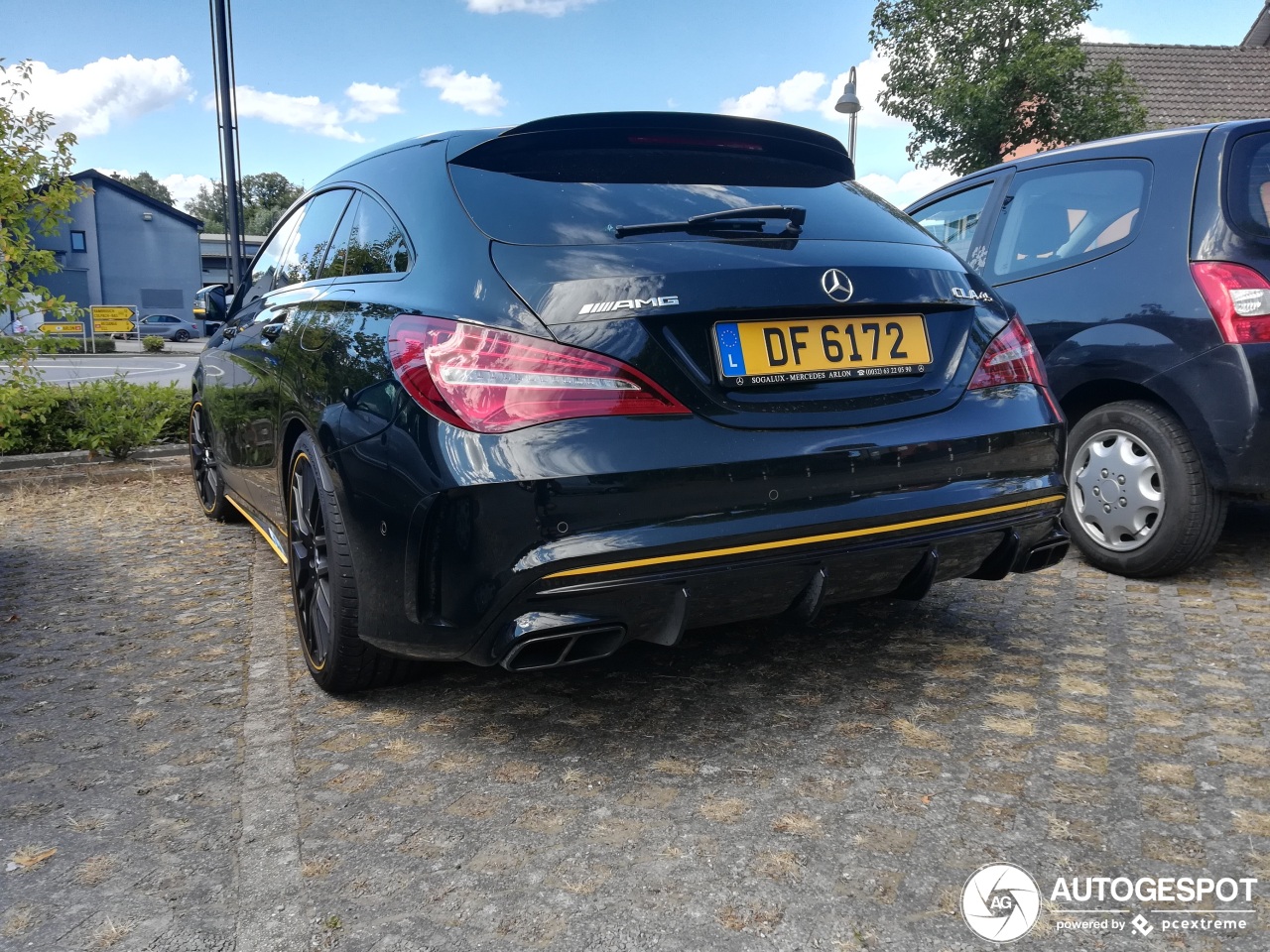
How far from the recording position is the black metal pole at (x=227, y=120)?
34.3ft

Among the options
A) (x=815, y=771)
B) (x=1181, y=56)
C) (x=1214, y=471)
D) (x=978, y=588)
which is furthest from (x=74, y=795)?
(x=1181, y=56)

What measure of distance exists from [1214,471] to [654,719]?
8.07 feet

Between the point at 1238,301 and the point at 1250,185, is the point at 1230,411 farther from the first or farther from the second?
the point at 1250,185

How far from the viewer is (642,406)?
247 cm

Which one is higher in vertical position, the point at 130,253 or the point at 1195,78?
the point at 1195,78

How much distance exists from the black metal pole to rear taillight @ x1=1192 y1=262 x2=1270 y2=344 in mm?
8684

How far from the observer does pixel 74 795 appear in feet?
8.70

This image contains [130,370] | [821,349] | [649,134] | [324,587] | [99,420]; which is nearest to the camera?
[821,349]

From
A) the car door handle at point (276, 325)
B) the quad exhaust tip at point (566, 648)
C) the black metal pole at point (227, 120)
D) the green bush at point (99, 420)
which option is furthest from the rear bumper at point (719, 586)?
the black metal pole at point (227, 120)

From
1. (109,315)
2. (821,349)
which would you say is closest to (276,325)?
(821,349)

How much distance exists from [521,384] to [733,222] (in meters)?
0.77

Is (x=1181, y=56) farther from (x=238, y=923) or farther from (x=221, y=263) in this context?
(x=221, y=263)

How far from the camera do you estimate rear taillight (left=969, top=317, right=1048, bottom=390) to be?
2.95 meters

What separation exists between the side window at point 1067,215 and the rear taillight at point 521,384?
112 inches
